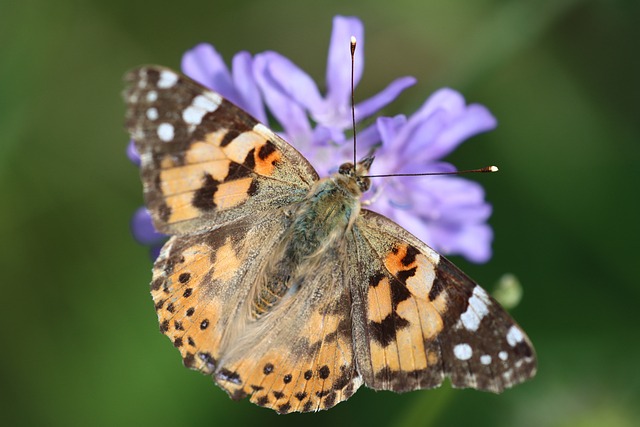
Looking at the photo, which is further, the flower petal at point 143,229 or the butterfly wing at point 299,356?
the flower petal at point 143,229

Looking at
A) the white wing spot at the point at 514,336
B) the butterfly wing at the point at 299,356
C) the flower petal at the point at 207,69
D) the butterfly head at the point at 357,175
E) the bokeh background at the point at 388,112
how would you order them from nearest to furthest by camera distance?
the white wing spot at the point at 514,336
the butterfly wing at the point at 299,356
the butterfly head at the point at 357,175
the flower petal at the point at 207,69
the bokeh background at the point at 388,112

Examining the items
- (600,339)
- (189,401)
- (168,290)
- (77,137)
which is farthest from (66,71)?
(600,339)

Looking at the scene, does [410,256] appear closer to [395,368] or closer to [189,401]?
[395,368]

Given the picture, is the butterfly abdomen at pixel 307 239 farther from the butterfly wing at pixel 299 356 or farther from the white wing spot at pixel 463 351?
the white wing spot at pixel 463 351

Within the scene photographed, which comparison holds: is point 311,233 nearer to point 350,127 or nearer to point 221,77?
point 350,127

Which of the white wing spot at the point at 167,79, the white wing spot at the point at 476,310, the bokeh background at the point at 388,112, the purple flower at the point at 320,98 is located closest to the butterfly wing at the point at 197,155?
the white wing spot at the point at 167,79

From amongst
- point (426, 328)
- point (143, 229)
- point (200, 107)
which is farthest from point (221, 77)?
point (426, 328)
